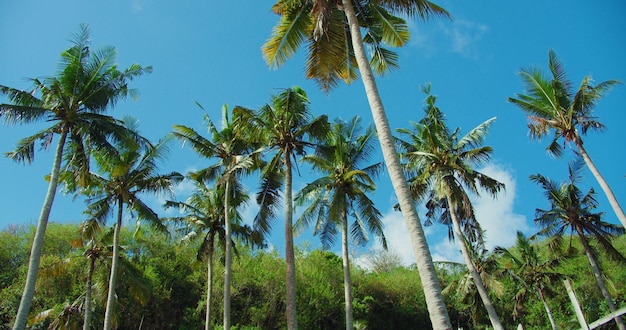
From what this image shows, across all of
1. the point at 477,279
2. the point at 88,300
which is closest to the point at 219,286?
the point at 88,300

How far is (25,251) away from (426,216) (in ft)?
77.2

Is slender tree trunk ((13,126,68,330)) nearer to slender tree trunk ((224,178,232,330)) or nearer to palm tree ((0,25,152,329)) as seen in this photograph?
palm tree ((0,25,152,329))

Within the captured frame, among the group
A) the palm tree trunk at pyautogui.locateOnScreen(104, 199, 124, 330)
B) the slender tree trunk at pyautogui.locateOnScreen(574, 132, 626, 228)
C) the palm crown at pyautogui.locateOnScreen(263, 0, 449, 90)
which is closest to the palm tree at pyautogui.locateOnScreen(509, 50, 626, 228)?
the slender tree trunk at pyautogui.locateOnScreen(574, 132, 626, 228)

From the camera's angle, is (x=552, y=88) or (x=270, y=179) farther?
(x=270, y=179)

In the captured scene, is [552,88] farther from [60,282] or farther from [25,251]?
[25,251]

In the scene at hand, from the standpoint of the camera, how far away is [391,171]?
23.6ft

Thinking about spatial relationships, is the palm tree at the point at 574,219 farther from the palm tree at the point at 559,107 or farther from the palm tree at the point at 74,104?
the palm tree at the point at 74,104

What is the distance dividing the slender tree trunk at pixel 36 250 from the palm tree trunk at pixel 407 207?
343 inches

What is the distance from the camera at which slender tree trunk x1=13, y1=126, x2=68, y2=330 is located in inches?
392

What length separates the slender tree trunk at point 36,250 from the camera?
996cm

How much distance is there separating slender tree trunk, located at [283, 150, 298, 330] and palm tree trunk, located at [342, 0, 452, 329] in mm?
6618

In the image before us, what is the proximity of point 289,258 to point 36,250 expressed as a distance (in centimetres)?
671

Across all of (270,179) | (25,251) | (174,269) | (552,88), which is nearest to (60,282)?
(25,251)

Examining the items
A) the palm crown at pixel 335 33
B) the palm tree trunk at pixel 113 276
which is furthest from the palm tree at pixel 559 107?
the palm tree trunk at pixel 113 276
